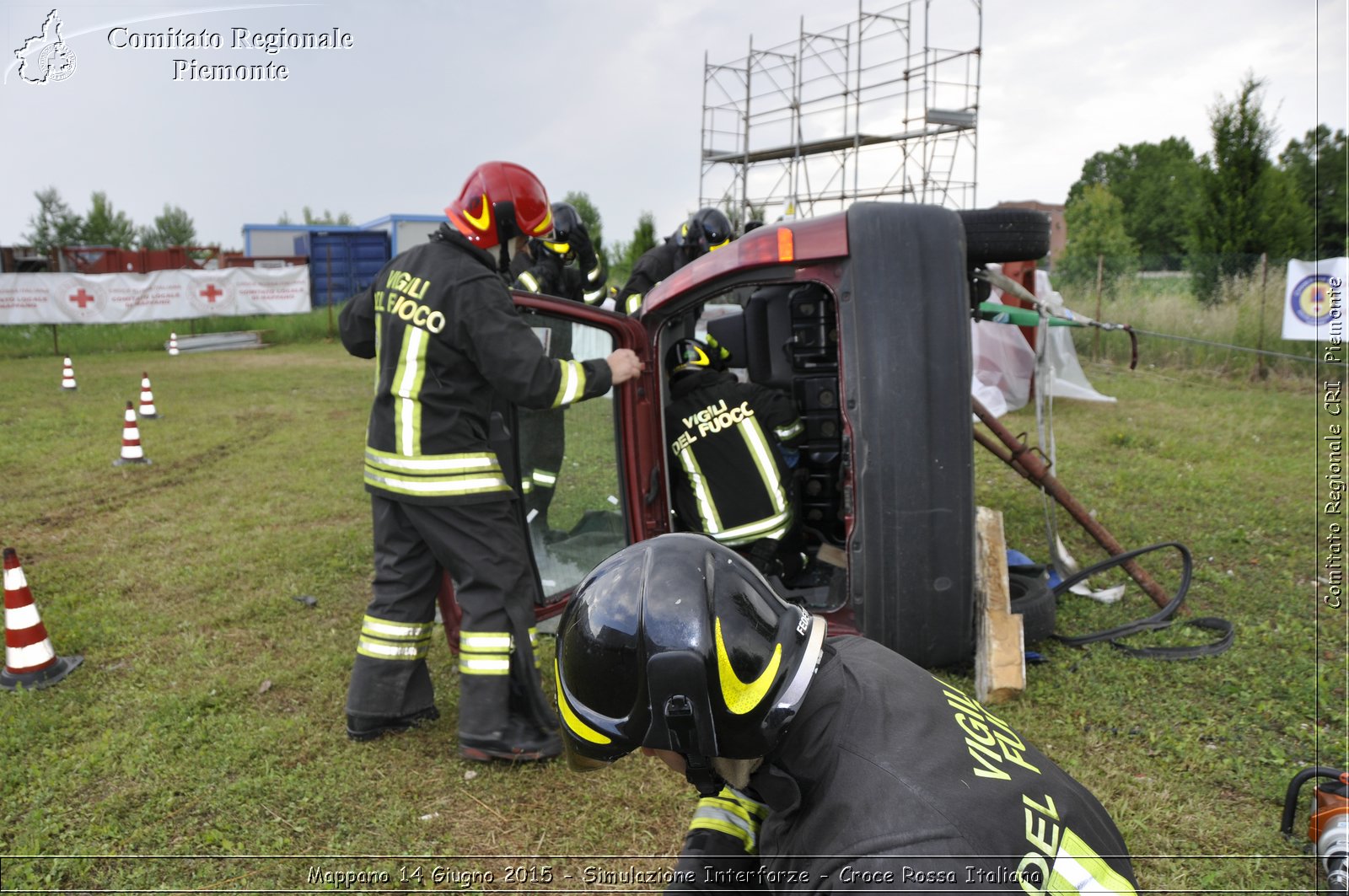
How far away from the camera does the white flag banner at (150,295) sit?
51.9 ft

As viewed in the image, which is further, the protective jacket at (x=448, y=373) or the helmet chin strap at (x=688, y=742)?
the protective jacket at (x=448, y=373)

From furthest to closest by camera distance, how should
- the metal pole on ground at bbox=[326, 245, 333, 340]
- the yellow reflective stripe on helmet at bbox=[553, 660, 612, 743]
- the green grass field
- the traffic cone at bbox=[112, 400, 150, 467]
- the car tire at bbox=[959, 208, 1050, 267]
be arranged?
the metal pole on ground at bbox=[326, 245, 333, 340] → the traffic cone at bbox=[112, 400, 150, 467] → the car tire at bbox=[959, 208, 1050, 267] → the green grass field → the yellow reflective stripe on helmet at bbox=[553, 660, 612, 743]

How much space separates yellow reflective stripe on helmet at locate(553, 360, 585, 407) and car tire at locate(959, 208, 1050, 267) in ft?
5.80

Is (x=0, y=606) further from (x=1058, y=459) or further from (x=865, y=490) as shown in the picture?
(x=1058, y=459)

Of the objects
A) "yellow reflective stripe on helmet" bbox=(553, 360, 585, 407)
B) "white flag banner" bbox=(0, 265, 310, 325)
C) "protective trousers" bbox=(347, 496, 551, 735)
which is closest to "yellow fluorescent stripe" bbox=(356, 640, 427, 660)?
"protective trousers" bbox=(347, 496, 551, 735)

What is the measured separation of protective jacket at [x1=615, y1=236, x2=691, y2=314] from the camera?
632 centimetres

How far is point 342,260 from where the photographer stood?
2348 cm

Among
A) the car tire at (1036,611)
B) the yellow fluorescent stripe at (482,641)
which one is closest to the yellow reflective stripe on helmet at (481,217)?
the yellow fluorescent stripe at (482,641)

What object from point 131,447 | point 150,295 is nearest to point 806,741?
point 131,447

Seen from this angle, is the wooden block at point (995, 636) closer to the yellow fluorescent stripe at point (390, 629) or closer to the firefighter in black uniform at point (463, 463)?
the firefighter in black uniform at point (463, 463)

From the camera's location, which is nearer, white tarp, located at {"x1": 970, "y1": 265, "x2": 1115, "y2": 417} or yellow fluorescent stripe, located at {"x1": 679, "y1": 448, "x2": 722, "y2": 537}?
yellow fluorescent stripe, located at {"x1": 679, "y1": 448, "x2": 722, "y2": 537}

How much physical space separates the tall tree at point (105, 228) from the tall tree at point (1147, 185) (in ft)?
156

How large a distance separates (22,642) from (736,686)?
3.83 metres

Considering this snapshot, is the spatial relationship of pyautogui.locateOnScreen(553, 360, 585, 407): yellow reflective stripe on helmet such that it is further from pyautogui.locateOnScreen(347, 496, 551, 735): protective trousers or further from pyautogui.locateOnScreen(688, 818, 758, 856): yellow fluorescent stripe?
pyautogui.locateOnScreen(688, 818, 758, 856): yellow fluorescent stripe
